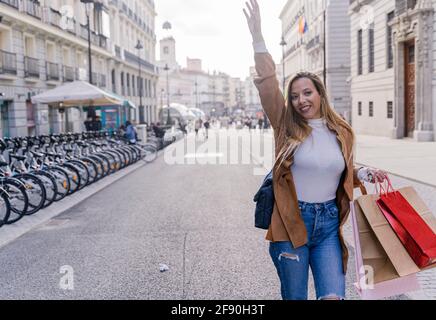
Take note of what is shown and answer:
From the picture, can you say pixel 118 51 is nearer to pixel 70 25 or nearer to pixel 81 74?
pixel 81 74

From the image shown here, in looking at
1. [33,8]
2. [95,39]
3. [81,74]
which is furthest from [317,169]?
[95,39]

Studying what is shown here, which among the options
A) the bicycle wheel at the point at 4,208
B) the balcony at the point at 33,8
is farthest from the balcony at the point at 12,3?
the bicycle wheel at the point at 4,208

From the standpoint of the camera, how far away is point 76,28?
3381 cm

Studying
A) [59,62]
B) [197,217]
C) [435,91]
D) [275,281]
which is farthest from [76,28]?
[275,281]

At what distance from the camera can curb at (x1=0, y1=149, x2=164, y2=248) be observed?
311 inches

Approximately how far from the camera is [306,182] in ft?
9.56

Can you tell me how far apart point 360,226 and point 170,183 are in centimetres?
1088

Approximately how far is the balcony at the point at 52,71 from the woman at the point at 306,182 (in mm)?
26617

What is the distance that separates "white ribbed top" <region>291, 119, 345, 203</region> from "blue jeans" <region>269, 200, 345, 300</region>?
0.05 m

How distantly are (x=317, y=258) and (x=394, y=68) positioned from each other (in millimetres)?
26952

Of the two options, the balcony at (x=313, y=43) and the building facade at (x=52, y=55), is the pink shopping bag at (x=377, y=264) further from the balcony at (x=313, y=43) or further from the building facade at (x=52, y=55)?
the balcony at (x=313, y=43)

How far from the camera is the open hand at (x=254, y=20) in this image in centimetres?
306
